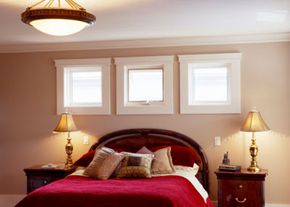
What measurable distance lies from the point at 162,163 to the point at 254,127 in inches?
47.6

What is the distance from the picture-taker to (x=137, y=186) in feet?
13.4

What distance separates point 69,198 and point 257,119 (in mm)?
2504

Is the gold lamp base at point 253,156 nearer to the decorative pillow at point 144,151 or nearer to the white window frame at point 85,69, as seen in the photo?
the decorative pillow at point 144,151

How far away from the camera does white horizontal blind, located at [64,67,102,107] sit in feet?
19.1

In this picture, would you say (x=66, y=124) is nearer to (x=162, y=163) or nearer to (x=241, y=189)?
(x=162, y=163)

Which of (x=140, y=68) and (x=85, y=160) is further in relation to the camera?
(x=140, y=68)

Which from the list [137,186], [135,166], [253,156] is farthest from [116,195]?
[253,156]

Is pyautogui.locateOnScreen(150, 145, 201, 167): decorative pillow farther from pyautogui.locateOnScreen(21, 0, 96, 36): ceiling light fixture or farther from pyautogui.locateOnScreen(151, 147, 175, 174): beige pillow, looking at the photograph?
pyautogui.locateOnScreen(21, 0, 96, 36): ceiling light fixture

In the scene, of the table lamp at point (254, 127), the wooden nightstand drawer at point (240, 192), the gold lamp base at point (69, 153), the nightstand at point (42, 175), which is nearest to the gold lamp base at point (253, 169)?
the table lamp at point (254, 127)

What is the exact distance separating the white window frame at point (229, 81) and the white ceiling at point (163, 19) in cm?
31

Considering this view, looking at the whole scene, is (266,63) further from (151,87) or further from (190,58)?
(151,87)

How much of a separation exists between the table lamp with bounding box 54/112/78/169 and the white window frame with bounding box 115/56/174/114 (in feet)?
2.19

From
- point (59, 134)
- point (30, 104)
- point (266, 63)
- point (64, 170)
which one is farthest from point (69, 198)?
point (266, 63)

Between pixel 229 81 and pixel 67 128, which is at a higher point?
pixel 229 81
